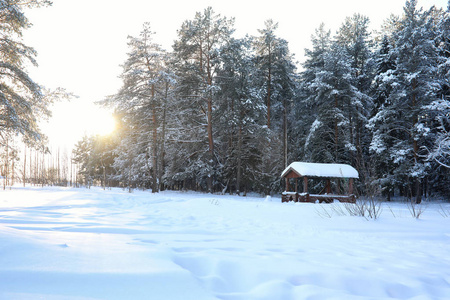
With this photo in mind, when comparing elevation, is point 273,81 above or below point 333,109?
above

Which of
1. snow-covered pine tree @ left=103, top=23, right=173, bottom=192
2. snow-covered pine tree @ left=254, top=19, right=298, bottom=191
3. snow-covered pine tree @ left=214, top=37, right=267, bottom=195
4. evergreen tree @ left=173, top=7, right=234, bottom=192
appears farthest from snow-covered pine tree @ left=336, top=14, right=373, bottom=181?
snow-covered pine tree @ left=103, top=23, right=173, bottom=192

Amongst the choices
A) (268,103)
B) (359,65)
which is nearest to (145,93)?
(268,103)

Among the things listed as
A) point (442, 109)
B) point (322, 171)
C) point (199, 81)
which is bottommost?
point (322, 171)

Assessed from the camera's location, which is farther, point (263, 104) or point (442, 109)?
point (263, 104)

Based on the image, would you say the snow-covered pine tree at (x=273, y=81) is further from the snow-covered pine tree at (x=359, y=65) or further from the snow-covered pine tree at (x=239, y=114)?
the snow-covered pine tree at (x=359, y=65)

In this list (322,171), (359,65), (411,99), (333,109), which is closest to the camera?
(322,171)

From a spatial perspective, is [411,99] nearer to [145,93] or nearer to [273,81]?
[273,81]

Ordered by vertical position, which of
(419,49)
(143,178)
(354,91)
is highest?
(419,49)

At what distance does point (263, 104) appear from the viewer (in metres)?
22.8

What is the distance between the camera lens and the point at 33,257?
97.4 inches

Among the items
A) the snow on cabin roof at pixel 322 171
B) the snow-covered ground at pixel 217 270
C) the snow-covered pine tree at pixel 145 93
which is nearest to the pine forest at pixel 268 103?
the snow-covered pine tree at pixel 145 93

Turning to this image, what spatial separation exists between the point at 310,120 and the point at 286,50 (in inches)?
292

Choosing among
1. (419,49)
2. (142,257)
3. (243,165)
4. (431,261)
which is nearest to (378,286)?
(431,261)

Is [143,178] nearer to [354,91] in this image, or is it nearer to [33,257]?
[354,91]
